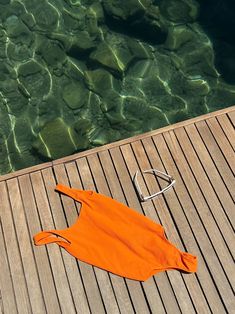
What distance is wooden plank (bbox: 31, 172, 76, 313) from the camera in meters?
5.89

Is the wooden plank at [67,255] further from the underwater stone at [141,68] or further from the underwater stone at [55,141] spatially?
the underwater stone at [141,68]

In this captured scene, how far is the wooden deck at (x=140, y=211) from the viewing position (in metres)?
5.89

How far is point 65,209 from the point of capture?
658 centimetres

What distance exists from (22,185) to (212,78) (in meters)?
4.36

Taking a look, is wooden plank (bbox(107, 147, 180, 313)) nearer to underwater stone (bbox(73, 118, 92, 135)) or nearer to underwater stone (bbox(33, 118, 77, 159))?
underwater stone (bbox(33, 118, 77, 159))

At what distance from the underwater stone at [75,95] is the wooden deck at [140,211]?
1888mm

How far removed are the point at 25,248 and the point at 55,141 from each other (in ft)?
7.73

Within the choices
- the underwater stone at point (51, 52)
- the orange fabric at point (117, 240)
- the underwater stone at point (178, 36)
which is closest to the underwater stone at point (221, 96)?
the underwater stone at point (178, 36)

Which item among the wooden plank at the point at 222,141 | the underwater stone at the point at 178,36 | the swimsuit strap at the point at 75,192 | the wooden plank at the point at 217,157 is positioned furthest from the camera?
the underwater stone at the point at 178,36

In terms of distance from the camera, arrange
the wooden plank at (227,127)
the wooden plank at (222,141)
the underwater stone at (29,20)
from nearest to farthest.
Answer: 1. the wooden plank at (222,141)
2. the wooden plank at (227,127)
3. the underwater stone at (29,20)

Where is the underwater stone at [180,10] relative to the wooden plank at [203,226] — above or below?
above

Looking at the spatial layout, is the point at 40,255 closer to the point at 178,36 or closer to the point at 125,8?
the point at 178,36

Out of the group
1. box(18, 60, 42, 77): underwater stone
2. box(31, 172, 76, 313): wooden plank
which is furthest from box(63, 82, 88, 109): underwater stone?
box(31, 172, 76, 313): wooden plank

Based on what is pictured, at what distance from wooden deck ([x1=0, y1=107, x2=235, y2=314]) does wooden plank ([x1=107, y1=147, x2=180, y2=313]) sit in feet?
0.04
